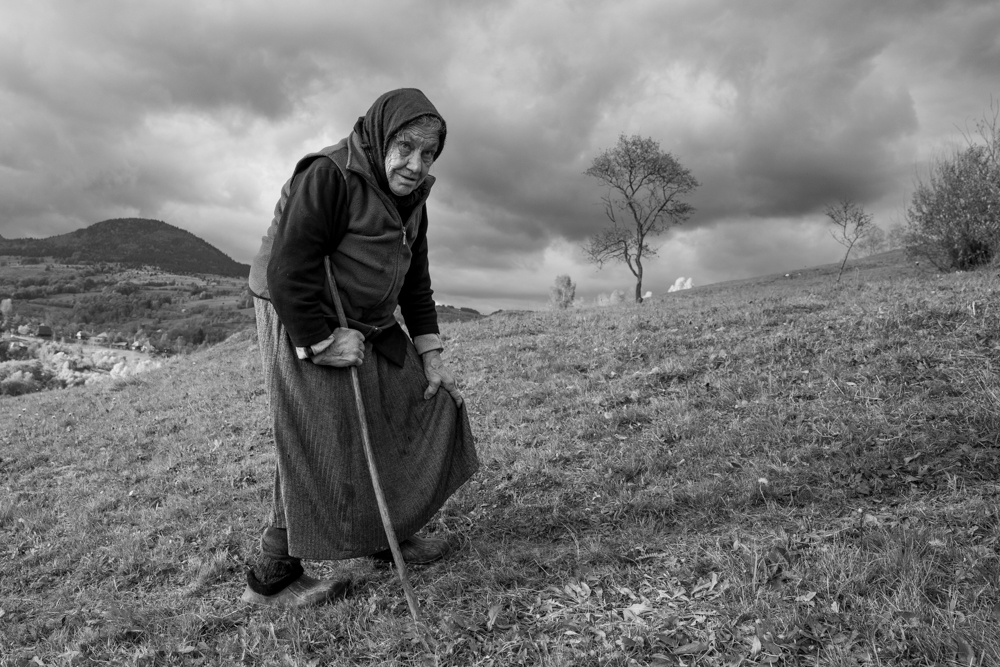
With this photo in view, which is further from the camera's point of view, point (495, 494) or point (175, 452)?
point (175, 452)

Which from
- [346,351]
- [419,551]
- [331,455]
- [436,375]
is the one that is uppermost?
[346,351]

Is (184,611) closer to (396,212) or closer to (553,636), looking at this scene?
(553,636)

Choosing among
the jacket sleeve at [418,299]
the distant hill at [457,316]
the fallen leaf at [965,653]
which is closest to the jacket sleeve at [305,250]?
the jacket sleeve at [418,299]

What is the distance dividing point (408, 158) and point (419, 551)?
263cm

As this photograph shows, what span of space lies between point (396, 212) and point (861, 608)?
3204 mm

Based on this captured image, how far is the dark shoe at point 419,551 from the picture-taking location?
13.9 ft

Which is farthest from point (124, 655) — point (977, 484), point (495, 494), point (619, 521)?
point (977, 484)

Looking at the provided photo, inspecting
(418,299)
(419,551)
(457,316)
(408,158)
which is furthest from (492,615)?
(457,316)

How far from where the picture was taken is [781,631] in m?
2.94

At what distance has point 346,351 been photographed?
11.6ft

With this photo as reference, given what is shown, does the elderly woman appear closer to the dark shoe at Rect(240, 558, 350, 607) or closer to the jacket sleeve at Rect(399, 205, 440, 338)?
the dark shoe at Rect(240, 558, 350, 607)

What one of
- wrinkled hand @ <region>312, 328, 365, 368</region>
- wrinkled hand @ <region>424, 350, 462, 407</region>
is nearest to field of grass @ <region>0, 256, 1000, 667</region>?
wrinkled hand @ <region>424, 350, 462, 407</region>

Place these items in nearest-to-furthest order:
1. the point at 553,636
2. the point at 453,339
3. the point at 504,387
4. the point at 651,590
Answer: the point at 553,636 → the point at 651,590 → the point at 504,387 → the point at 453,339

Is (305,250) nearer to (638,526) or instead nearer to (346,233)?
(346,233)
